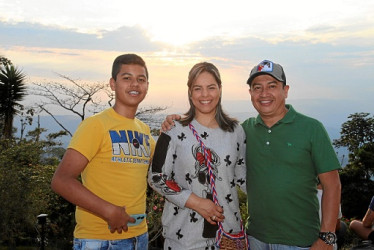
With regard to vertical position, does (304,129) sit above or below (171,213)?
above

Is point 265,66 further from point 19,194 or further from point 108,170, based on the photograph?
point 19,194

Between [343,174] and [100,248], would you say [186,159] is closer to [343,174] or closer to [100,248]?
[100,248]

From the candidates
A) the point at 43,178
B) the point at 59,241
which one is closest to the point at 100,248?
the point at 43,178

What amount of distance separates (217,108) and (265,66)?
60cm

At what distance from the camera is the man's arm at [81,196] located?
308cm

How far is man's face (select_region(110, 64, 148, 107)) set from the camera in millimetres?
3744

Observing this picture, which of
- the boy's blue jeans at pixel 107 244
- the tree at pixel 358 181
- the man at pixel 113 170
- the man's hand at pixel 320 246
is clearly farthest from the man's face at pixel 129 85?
the tree at pixel 358 181

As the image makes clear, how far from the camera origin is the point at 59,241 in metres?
13.8

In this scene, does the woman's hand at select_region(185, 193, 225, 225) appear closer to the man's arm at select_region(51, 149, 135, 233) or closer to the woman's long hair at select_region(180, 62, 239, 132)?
the man's arm at select_region(51, 149, 135, 233)

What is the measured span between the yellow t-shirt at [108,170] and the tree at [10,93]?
2773cm

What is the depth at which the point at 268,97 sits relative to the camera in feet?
12.0

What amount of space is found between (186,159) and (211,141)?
0.26 m

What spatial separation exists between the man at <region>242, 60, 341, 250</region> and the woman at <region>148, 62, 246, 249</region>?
0.90 ft

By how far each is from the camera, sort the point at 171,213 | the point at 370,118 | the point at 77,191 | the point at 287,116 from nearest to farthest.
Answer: the point at 77,191, the point at 171,213, the point at 287,116, the point at 370,118
